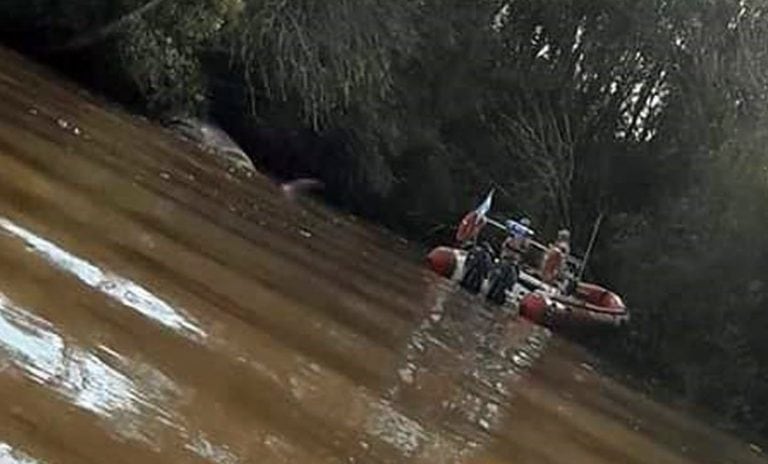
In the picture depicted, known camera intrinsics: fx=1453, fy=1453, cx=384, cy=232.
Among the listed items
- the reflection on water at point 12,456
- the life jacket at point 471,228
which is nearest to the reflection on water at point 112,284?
the reflection on water at point 12,456

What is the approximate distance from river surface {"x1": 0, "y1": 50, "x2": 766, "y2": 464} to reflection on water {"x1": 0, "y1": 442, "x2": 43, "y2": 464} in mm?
20

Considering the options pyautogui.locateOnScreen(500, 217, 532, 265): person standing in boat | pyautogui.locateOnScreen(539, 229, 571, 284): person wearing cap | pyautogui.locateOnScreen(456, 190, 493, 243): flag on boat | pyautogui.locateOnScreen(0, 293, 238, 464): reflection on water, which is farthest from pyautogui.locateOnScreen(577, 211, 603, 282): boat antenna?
pyautogui.locateOnScreen(0, 293, 238, 464): reflection on water

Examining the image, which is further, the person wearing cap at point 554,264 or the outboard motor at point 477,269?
the person wearing cap at point 554,264

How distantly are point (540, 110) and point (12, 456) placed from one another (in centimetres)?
2546

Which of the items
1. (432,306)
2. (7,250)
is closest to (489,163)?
(432,306)

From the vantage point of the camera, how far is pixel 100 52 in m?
22.8

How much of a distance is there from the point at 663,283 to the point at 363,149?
20.2ft

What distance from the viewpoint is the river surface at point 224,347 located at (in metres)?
6.01

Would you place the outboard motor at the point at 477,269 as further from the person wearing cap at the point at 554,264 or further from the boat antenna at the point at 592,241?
the boat antenna at the point at 592,241

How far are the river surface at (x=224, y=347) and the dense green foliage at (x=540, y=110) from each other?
20.0 feet

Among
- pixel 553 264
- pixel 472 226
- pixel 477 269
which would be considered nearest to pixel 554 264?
pixel 553 264

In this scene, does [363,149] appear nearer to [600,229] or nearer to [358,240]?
[600,229]

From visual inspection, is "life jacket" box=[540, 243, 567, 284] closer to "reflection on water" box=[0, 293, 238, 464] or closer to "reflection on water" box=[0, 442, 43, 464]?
"reflection on water" box=[0, 293, 238, 464]

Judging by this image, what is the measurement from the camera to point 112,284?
811 centimetres
